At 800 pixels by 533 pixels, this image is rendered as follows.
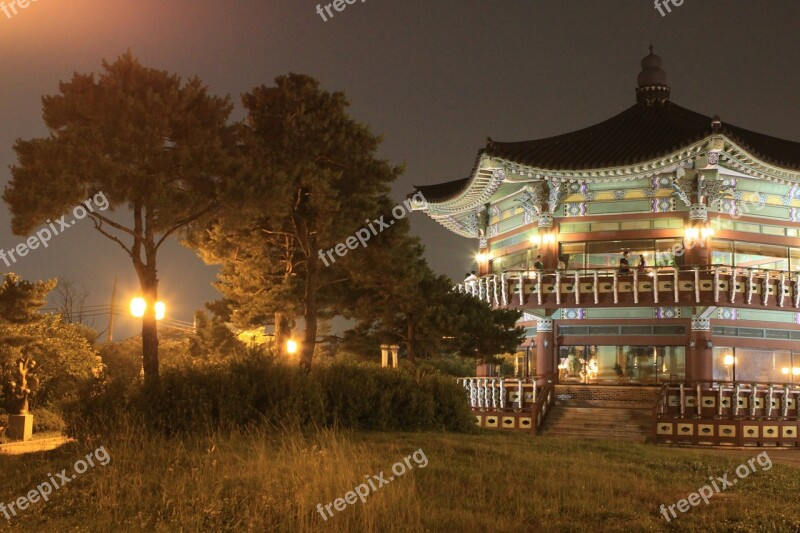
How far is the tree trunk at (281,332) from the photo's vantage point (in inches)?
1032

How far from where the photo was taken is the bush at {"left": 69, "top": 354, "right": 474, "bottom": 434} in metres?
16.0

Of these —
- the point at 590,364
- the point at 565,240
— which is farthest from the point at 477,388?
the point at 565,240

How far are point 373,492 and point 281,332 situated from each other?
16.5 metres

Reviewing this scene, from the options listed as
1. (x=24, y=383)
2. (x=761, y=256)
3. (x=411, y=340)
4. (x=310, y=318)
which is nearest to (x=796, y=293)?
(x=761, y=256)

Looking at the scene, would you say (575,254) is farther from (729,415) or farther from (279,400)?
(279,400)

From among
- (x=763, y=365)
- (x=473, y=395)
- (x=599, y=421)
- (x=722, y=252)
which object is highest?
(x=722, y=252)

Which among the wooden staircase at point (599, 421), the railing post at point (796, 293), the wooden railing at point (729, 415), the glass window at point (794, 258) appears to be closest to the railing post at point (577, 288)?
the wooden staircase at point (599, 421)

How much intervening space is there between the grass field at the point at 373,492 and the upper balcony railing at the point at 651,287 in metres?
16.5

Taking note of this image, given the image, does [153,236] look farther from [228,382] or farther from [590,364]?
[590,364]

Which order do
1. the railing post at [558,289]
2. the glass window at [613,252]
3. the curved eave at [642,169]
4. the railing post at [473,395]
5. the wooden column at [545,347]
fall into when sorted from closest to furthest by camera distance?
the curved eave at [642,169]
the railing post at [473,395]
the railing post at [558,289]
the glass window at [613,252]
the wooden column at [545,347]

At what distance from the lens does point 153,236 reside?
20.0 m

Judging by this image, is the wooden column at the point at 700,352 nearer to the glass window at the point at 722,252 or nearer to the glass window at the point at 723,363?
the glass window at the point at 723,363

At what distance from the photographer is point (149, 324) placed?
750 inches

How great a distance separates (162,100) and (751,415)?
859 inches
